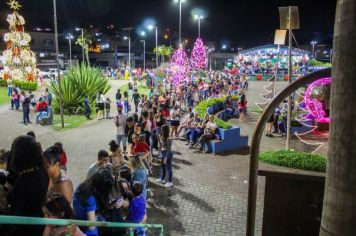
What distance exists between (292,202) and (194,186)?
4683 millimetres

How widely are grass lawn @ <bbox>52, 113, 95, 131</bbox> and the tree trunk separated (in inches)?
676

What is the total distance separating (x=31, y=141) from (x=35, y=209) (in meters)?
0.76

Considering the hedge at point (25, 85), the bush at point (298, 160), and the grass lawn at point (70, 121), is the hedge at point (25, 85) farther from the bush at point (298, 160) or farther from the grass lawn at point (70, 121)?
the bush at point (298, 160)

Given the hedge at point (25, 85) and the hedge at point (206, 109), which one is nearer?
the hedge at point (206, 109)

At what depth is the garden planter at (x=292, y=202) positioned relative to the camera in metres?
5.26

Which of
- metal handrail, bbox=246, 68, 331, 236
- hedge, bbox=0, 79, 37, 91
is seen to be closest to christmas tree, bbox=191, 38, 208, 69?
hedge, bbox=0, 79, 37, 91

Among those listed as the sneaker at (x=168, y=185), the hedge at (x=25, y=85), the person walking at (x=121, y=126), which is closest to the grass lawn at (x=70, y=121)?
the person walking at (x=121, y=126)

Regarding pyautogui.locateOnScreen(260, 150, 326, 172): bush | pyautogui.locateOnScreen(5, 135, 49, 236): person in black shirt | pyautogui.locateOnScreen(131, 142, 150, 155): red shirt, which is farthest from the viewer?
pyautogui.locateOnScreen(131, 142, 150, 155): red shirt

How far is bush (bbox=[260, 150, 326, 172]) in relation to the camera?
6.48 m

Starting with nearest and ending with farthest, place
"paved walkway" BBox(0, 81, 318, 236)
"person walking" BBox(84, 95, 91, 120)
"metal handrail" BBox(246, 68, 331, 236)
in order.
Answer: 1. "metal handrail" BBox(246, 68, 331, 236)
2. "paved walkway" BBox(0, 81, 318, 236)
3. "person walking" BBox(84, 95, 91, 120)

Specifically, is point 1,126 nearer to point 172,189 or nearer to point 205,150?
point 205,150

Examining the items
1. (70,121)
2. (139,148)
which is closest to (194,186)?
(139,148)

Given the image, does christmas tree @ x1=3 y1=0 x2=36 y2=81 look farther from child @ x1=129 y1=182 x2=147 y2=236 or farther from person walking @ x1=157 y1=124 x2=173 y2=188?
child @ x1=129 y1=182 x2=147 y2=236

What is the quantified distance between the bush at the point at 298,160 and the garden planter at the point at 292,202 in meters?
1.05
